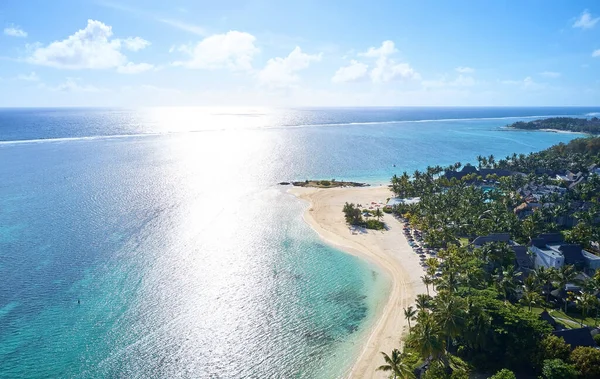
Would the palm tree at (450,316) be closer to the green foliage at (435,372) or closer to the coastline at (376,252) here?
the green foliage at (435,372)

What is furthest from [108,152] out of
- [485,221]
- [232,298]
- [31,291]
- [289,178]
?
[485,221]

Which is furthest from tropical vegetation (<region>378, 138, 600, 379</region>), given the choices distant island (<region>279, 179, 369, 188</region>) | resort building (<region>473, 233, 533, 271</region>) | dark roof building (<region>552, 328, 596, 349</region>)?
distant island (<region>279, 179, 369, 188</region>)

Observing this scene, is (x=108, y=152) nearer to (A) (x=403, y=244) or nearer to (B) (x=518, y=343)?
(A) (x=403, y=244)

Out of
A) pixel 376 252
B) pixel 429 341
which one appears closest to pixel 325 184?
pixel 376 252

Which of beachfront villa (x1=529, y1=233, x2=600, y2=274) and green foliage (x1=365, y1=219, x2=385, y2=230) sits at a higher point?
beachfront villa (x1=529, y1=233, x2=600, y2=274)

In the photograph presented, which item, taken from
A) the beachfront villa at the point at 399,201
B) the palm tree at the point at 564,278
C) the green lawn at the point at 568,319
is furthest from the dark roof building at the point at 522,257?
the beachfront villa at the point at 399,201

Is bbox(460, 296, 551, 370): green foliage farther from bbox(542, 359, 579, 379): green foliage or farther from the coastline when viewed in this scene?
the coastline
